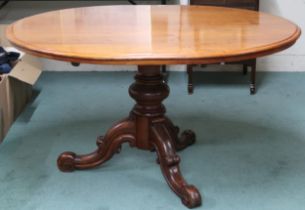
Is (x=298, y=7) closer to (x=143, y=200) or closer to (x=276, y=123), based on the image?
(x=276, y=123)

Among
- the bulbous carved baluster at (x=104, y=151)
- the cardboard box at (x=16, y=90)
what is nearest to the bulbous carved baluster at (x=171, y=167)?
the bulbous carved baluster at (x=104, y=151)

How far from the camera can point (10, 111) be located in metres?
2.41

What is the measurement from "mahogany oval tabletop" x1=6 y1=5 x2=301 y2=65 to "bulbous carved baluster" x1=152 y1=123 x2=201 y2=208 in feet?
1.46

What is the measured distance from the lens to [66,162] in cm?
196

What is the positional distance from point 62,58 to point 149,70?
0.52 meters

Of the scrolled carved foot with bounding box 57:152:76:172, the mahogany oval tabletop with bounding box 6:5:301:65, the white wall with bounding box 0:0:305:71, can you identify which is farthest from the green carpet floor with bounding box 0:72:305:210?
the mahogany oval tabletop with bounding box 6:5:301:65

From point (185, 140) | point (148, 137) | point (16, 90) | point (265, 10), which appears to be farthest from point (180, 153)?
point (265, 10)

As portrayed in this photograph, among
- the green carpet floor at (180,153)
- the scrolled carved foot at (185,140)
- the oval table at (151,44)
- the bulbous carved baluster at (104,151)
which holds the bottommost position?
the green carpet floor at (180,153)

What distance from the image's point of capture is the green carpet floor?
71.0 inches

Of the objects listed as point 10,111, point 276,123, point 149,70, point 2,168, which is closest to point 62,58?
point 149,70

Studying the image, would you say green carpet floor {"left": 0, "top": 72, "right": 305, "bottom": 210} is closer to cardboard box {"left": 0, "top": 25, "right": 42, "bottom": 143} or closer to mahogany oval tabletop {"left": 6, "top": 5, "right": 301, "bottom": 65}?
cardboard box {"left": 0, "top": 25, "right": 42, "bottom": 143}

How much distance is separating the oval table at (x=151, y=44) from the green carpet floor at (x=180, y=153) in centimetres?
11

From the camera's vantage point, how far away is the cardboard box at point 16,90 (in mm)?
2316

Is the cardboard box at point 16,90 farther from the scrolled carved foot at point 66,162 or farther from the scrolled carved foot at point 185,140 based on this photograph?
the scrolled carved foot at point 185,140
